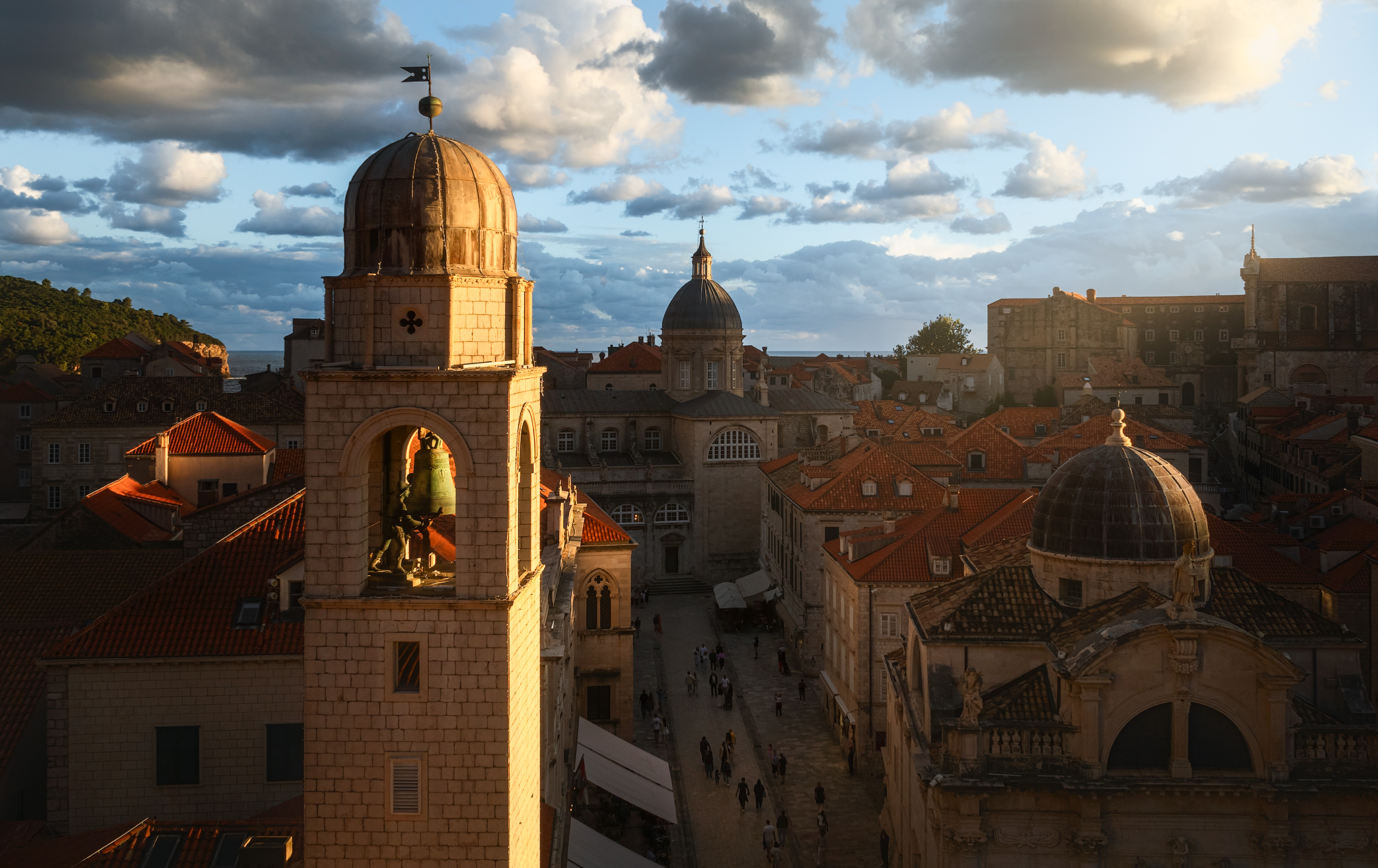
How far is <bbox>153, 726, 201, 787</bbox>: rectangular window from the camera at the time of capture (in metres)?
21.7

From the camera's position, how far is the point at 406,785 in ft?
43.9

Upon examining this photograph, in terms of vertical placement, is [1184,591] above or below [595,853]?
above

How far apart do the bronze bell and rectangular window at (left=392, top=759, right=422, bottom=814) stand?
127 inches

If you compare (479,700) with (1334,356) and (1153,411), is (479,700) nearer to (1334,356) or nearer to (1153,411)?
(1153,411)

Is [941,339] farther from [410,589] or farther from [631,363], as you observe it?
[410,589]

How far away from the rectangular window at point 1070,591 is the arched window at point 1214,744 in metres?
4.10

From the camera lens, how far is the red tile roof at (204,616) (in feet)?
71.6

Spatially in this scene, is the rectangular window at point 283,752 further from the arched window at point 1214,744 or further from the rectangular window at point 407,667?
the arched window at point 1214,744

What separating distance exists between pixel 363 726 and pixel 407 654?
99 centimetres

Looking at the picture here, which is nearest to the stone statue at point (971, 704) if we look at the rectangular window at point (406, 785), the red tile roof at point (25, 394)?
the rectangular window at point (406, 785)

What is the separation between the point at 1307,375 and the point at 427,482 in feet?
342

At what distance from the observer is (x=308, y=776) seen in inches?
524

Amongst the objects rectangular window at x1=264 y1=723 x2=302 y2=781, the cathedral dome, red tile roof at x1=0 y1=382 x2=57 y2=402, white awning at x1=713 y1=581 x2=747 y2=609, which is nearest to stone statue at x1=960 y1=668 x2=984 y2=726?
rectangular window at x1=264 y1=723 x2=302 y2=781

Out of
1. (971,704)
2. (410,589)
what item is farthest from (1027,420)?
(410,589)
